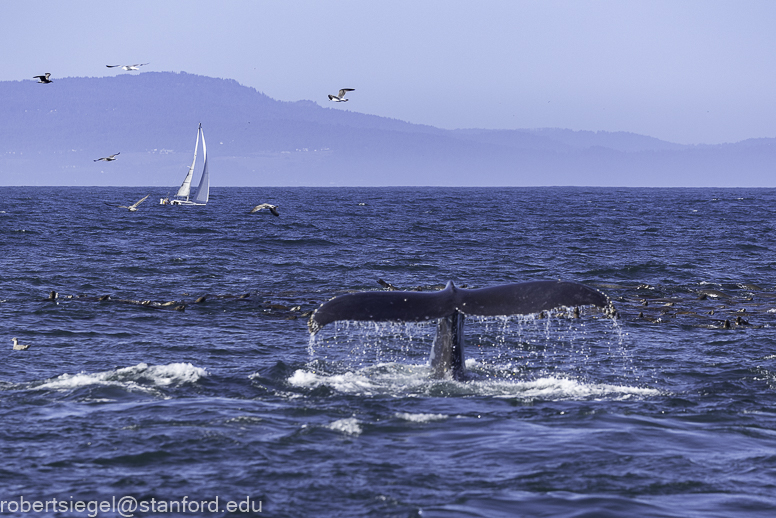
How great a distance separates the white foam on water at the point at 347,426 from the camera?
984 centimetres

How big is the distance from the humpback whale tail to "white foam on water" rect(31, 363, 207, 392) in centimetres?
388

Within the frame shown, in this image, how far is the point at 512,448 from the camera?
30.1 feet

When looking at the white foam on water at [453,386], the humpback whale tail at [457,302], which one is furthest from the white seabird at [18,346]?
the humpback whale tail at [457,302]

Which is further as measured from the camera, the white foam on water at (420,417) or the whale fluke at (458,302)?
the white foam on water at (420,417)

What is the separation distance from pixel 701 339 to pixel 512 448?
344 inches

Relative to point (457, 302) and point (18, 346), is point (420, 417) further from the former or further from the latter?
point (18, 346)

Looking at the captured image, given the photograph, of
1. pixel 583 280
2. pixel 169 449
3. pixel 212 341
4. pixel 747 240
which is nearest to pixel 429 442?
pixel 169 449

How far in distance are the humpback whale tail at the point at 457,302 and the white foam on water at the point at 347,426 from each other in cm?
133

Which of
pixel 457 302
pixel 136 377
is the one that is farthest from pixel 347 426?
pixel 136 377

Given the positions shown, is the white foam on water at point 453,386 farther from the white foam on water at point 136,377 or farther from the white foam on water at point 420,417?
the white foam on water at point 136,377

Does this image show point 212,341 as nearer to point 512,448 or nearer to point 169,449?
point 169,449

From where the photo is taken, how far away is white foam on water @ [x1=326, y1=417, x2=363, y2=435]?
9.84 metres

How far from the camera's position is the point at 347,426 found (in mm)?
10016

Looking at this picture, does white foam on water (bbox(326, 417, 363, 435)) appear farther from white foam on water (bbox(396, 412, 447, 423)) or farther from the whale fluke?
the whale fluke
